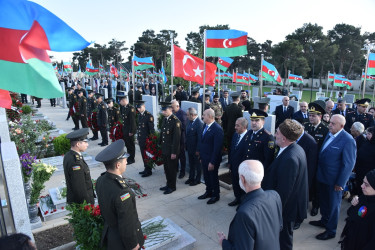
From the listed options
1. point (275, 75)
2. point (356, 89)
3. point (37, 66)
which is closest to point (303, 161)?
point (37, 66)

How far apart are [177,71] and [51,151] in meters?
5.32

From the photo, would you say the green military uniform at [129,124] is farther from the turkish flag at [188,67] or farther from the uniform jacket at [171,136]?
the uniform jacket at [171,136]

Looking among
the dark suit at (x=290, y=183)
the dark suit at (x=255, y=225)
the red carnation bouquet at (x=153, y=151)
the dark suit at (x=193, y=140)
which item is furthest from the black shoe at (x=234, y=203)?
the dark suit at (x=255, y=225)

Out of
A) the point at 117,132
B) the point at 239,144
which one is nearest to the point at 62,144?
the point at 117,132

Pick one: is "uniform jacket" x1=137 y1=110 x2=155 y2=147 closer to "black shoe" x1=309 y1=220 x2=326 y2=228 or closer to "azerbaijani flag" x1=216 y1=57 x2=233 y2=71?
"black shoe" x1=309 y1=220 x2=326 y2=228

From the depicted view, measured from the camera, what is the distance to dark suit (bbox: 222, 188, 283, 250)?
2.03 meters

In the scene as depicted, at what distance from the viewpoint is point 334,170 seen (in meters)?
4.19

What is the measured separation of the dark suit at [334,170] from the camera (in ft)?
13.2

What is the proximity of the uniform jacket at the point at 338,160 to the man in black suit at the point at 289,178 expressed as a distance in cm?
114

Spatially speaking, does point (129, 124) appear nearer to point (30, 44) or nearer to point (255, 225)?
point (30, 44)

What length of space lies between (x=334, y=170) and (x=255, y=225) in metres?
2.85

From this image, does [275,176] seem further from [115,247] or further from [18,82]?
[18,82]

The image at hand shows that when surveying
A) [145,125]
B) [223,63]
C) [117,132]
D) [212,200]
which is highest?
[223,63]

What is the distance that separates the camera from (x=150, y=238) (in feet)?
12.9
